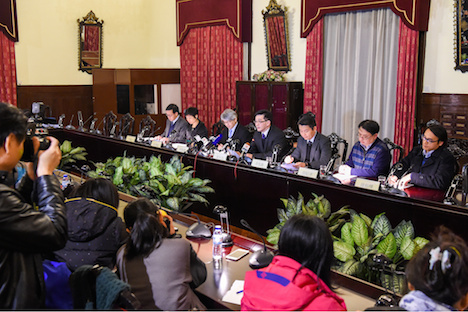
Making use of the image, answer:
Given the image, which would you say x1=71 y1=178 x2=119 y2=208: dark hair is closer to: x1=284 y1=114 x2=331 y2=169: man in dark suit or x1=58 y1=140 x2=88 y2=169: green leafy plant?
x1=284 y1=114 x2=331 y2=169: man in dark suit

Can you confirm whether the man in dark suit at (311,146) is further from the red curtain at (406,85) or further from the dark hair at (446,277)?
the dark hair at (446,277)

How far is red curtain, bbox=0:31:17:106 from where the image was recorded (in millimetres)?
7262

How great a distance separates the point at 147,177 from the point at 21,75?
504cm

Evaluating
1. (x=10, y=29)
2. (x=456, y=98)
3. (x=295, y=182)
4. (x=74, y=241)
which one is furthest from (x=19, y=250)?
(x=10, y=29)

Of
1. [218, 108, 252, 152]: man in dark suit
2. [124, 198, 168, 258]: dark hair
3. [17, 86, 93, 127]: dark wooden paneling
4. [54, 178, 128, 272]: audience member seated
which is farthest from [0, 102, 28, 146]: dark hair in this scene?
[17, 86, 93, 127]: dark wooden paneling

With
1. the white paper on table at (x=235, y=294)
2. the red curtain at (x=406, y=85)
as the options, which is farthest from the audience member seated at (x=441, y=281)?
the red curtain at (x=406, y=85)

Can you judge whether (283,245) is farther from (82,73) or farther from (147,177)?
(82,73)

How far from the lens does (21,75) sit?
299 inches

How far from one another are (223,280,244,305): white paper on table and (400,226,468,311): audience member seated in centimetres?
77

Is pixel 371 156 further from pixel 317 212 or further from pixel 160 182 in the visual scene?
pixel 160 182

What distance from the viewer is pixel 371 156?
3559mm

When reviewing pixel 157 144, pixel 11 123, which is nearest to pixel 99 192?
pixel 11 123

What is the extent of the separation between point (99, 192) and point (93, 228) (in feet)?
0.55

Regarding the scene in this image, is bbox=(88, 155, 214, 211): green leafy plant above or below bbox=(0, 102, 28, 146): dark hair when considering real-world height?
below
